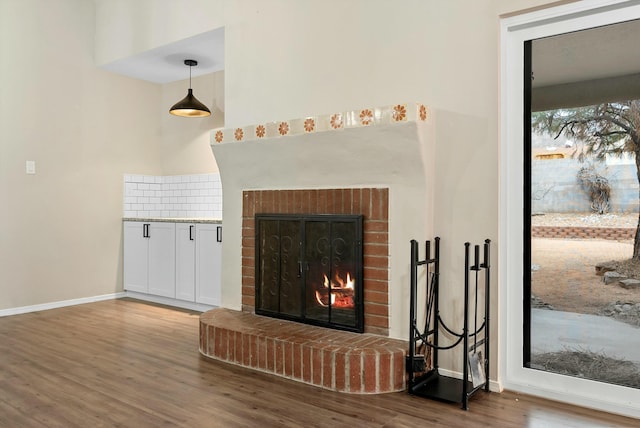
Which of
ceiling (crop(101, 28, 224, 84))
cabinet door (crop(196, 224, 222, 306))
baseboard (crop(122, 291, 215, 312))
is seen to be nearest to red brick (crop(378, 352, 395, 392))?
cabinet door (crop(196, 224, 222, 306))

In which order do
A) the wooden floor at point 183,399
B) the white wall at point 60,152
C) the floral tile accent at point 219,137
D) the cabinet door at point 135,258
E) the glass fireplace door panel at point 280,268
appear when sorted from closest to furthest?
the wooden floor at point 183,399
the glass fireplace door panel at point 280,268
the floral tile accent at point 219,137
the white wall at point 60,152
the cabinet door at point 135,258

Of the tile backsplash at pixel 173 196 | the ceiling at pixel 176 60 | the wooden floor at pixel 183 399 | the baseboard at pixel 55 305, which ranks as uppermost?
the ceiling at pixel 176 60

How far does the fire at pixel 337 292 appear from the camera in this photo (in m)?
3.08

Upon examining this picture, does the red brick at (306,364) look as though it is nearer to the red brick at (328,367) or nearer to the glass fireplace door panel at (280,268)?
the red brick at (328,367)

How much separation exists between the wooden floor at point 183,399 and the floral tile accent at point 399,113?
4.82 feet

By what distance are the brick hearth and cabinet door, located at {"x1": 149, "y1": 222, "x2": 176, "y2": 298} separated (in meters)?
1.62

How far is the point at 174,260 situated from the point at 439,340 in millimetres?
2908

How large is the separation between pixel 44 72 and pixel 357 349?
4154 millimetres

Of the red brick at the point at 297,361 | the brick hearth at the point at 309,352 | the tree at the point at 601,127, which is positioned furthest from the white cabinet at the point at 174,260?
the tree at the point at 601,127

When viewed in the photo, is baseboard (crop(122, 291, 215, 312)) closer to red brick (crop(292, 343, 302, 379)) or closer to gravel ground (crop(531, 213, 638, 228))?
red brick (crop(292, 343, 302, 379))

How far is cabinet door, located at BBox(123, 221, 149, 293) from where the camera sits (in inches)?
204

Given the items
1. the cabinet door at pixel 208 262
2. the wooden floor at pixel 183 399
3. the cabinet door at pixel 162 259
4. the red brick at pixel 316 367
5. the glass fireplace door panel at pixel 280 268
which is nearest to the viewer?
the wooden floor at pixel 183 399

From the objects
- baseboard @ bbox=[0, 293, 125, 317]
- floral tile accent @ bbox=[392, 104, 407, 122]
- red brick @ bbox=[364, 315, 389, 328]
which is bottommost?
baseboard @ bbox=[0, 293, 125, 317]

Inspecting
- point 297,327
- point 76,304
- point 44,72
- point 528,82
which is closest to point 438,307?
point 297,327
